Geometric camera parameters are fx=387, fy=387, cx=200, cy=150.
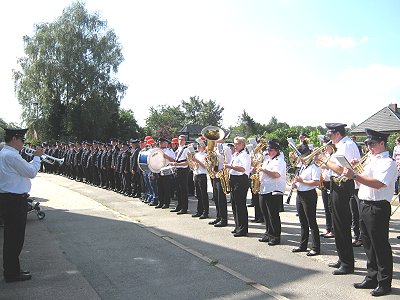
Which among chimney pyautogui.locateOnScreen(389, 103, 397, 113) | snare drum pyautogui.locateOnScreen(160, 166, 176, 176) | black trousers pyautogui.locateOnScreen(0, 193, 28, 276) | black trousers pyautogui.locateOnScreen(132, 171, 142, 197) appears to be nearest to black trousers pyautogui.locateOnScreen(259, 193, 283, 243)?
black trousers pyautogui.locateOnScreen(0, 193, 28, 276)

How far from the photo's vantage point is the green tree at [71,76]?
36656 mm

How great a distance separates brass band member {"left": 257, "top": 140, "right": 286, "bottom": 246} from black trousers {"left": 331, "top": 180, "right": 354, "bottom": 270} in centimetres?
158

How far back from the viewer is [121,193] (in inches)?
618

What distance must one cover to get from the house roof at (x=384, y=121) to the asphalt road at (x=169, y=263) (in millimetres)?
33574

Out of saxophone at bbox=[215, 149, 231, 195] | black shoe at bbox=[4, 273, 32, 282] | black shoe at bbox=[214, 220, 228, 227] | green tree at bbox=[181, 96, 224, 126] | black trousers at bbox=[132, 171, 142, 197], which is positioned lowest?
black shoe at bbox=[4, 273, 32, 282]

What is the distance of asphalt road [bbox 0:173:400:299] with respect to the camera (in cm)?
503

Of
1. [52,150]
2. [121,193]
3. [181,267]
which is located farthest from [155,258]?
[52,150]

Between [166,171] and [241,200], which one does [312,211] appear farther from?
[166,171]

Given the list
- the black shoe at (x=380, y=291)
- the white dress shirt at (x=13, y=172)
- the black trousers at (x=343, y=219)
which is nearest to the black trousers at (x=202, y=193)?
the black trousers at (x=343, y=219)

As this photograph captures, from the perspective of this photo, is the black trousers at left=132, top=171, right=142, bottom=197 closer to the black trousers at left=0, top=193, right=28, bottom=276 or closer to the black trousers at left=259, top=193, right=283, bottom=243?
the black trousers at left=259, top=193, right=283, bottom=243

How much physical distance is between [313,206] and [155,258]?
2.85 m

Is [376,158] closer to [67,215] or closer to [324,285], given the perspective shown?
[324,285]

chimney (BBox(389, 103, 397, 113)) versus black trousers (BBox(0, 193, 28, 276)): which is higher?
chimney (BBox(389, 103, 397, 113))

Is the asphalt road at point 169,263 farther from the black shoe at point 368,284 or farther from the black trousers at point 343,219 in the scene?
the black trousers at point 343,219
